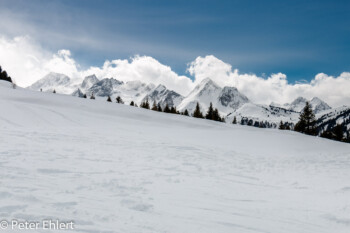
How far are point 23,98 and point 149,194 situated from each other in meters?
31.8

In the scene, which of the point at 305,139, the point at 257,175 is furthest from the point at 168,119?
the point at 257,175

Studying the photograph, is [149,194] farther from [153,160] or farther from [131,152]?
[131,152]

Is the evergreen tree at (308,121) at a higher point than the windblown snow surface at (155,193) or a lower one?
higher

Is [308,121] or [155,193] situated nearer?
[155,193]

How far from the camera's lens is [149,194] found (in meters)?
6.07

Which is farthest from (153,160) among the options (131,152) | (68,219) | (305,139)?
(305,139)

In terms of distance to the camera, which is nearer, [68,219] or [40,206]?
[68,219]

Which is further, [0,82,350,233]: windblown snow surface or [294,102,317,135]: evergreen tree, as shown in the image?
[294,102,317,135]: evergreen tree

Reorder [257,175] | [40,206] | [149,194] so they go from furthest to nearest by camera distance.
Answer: [257,175], [149,194], [40,206]

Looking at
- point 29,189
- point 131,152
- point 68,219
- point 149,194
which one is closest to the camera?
point 68,219

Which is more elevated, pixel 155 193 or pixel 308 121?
pixel 308 121

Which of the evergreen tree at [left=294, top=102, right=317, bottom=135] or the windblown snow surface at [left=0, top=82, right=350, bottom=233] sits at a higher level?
the evergreen tree at [left=294, top=102, right=317, bottom=135]

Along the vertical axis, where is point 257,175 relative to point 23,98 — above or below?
below

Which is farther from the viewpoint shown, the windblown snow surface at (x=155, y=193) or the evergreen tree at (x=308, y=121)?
Answer: the evergreen tree at (x=308, y=121)
